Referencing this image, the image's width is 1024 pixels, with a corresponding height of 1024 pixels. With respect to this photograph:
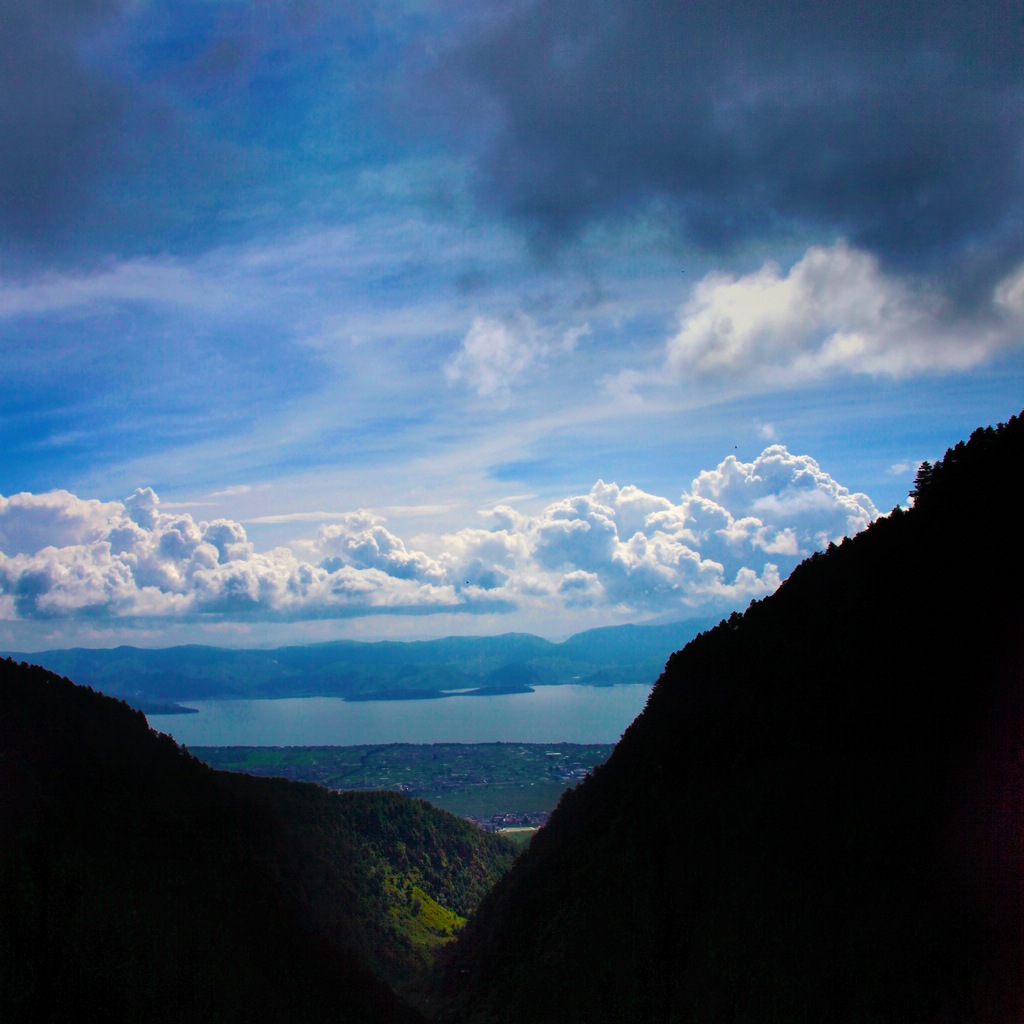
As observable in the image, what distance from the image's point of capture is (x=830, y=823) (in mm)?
38844

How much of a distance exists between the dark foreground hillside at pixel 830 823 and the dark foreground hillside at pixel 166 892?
1525 cm

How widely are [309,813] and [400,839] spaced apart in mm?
19308

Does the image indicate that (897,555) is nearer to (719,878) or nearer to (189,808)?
(719,878)

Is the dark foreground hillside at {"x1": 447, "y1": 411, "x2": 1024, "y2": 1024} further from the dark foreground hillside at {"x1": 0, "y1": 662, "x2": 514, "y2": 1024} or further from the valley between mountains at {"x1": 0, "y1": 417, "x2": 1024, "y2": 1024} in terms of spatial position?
the dark foreground hillside at {"x1": 0, "y1": 662, "x2": 514, "y2": 1024}

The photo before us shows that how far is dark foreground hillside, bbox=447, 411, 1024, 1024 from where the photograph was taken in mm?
30984

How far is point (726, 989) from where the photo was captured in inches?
1344

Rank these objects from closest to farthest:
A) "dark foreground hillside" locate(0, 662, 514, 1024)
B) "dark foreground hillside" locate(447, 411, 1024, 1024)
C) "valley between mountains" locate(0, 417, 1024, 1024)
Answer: "dark foreground hillside" locate(447, 411, 1024, 1024)
"valley between mountains" locate(0, 417, 1024, 1024)
"dark foreground hillside" locate(0, 662, 514, 1024)

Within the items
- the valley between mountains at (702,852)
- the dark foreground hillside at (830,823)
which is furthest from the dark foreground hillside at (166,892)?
the dark foreground hillside at (830,823)

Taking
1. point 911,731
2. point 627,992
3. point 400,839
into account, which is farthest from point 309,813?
point 911,731

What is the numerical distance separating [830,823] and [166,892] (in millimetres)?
48421

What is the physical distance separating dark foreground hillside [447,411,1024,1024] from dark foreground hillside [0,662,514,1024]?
600 inches

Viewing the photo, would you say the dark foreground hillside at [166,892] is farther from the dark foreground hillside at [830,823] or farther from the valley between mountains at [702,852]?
the dark foreground hillside at [830,823]

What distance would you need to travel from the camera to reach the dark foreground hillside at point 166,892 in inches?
1709

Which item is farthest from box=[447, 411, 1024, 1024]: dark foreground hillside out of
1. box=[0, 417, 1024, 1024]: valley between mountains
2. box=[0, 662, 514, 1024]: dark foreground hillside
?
box=[0, 662, 514, 1024]: dark foreground hillside
